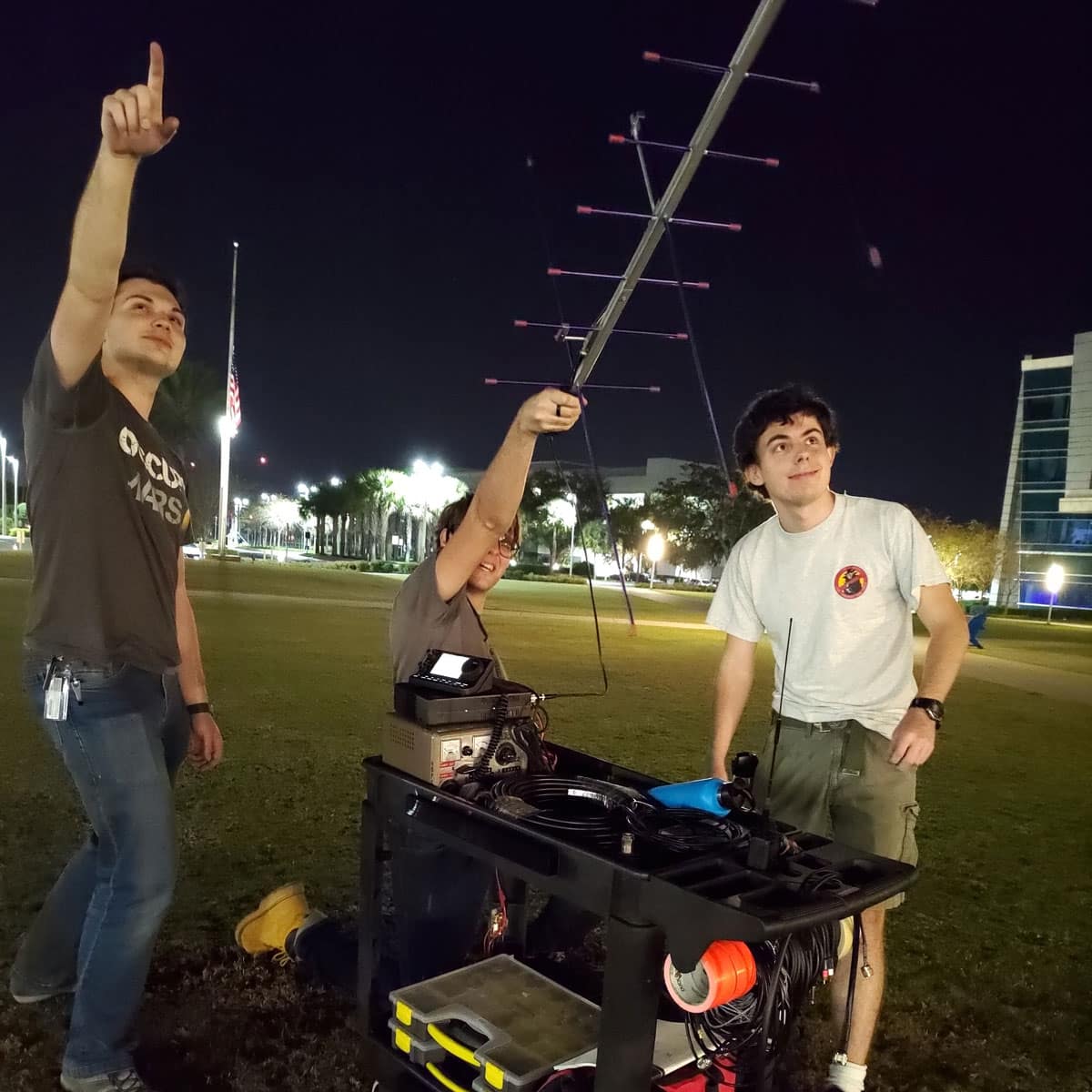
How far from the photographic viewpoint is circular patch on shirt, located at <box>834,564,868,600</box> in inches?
115

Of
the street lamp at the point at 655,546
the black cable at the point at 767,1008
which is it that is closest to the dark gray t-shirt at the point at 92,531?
the black cable at the point at 767,1008

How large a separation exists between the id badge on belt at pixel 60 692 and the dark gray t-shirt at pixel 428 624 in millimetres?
984

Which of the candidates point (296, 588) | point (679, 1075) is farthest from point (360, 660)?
point (296, 588)

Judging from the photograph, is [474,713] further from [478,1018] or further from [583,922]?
[583,922]

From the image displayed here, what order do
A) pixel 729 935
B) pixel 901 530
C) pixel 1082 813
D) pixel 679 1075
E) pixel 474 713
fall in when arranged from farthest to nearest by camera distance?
pixel 1082 813 → pixel 901 530 → pixel 474 713 → pixel 679 1075 → pixel 729 935

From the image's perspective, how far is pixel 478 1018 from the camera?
2.40 metres

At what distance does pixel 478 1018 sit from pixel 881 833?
1436 millimetres

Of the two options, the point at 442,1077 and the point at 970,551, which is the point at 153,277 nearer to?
the point at 442,1077

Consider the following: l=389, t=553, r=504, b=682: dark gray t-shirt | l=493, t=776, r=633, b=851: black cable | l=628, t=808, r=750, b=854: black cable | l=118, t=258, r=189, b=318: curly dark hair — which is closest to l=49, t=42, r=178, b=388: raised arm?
l=118, t=258, r=189, b=318: curly dark hair

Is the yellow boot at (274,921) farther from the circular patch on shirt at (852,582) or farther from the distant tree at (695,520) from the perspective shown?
the distant tree at (695,520)

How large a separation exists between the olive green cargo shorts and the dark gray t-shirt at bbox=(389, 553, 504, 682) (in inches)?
44.0

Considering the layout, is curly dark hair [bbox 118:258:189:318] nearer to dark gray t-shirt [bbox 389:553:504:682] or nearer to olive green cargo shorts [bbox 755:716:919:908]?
dark gray t-shirt [bbox 389:553:504:682]

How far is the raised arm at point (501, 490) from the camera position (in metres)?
2.46

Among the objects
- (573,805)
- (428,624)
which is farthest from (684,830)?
(428,624)
